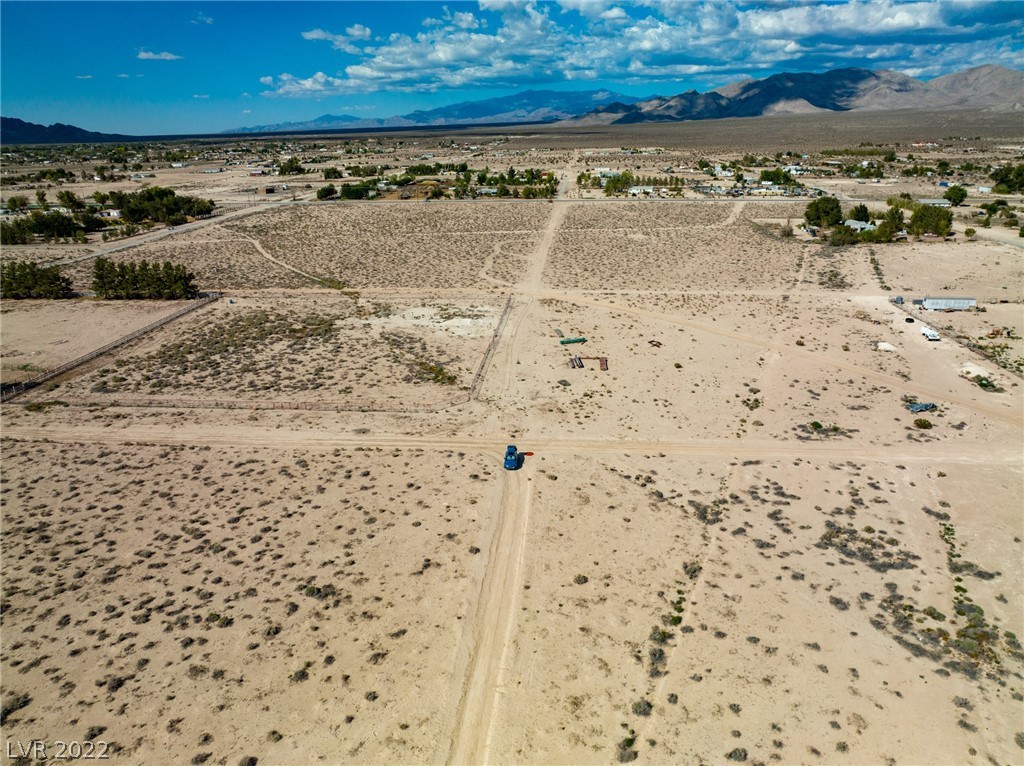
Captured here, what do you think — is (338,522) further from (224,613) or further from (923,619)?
(923,619)

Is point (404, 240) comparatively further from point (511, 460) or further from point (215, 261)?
point (511, 460)

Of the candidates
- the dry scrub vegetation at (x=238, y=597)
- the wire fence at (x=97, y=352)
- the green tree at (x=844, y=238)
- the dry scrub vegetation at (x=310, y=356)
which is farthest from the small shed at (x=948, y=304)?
the wire fence at (x=97, y=352)

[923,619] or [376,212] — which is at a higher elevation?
[376,212]

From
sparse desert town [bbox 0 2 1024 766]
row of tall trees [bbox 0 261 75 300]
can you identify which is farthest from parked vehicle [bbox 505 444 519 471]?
row of tall trees [bbox 0 261 75 300]

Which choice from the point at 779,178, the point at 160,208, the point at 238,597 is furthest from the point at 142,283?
the point at 779,178

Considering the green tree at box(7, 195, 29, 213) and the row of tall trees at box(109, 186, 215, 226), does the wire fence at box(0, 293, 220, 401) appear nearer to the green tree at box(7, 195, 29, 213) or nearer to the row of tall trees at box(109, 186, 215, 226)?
the row of tall trees at box(109, 186, 215, 226)

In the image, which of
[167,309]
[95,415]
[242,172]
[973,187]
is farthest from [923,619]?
[242,172]
